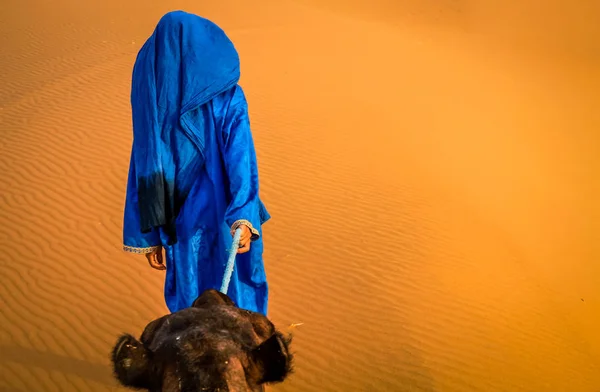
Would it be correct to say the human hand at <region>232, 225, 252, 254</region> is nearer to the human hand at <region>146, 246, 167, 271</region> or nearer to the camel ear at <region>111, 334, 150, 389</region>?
the human hand at <region>146, 246, 167, 271</region>

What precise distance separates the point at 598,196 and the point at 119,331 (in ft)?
29.0

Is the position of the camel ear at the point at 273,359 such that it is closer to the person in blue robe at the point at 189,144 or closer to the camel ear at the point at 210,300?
the camel ear at the point at 210,300

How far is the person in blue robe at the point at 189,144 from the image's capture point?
8.75 feet

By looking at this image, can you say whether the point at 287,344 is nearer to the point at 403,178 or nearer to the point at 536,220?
the point at 403,178

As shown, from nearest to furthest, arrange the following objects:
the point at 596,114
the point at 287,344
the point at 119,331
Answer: the point at 287,344 → the point at 119,331 → the point at 596,114

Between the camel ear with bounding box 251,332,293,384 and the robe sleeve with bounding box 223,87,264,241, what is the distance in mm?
1166

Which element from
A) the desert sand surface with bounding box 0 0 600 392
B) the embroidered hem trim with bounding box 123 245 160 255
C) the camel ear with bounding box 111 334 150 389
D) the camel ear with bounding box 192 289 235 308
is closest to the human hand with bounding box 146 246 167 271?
the embroidered hem trim with bounding box 123 245 160 255

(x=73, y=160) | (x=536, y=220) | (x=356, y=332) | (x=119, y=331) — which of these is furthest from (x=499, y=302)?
(x=73, y=160)

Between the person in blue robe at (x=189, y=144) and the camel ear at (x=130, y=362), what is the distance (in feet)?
3.91

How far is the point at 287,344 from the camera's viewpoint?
1.54m

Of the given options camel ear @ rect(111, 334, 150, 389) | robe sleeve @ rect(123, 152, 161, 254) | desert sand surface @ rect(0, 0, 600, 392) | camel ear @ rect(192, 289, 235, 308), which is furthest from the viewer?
desert sand surface @ rect(0, 0, 600, 392)

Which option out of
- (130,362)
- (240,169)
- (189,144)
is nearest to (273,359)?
(130,362)

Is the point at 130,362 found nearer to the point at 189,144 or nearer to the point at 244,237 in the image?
the point at 244,237

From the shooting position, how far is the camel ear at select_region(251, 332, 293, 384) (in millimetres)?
1480
